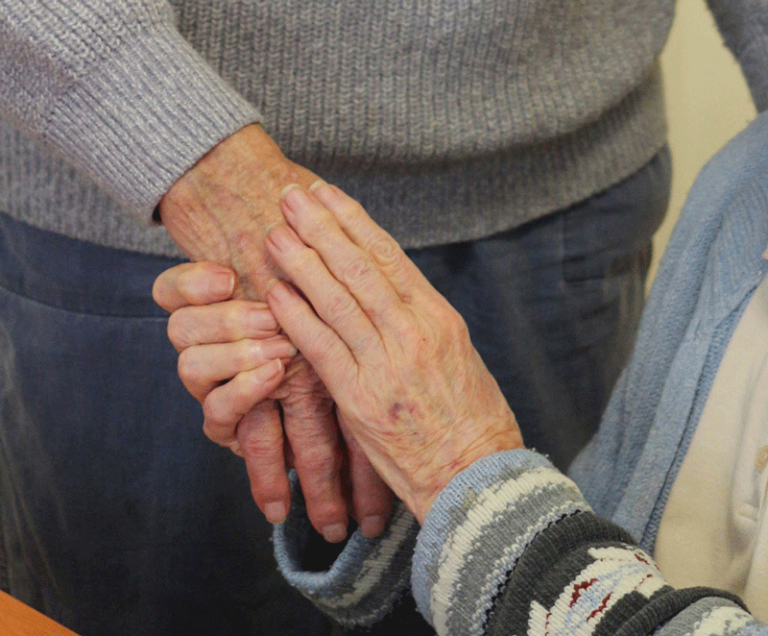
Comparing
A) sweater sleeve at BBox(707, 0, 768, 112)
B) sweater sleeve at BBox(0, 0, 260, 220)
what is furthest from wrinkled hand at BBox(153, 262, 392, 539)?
sweater sleeve at BBox(707, 0, 768, 112)

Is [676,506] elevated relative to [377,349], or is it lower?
lower

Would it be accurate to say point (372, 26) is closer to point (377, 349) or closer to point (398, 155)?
point (398, 155)

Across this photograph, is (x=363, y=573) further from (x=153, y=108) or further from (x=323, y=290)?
(x=153, y=108)

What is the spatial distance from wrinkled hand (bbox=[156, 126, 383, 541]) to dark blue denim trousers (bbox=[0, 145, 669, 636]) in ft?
0.65

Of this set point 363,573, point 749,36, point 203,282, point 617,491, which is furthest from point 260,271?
point 749,36

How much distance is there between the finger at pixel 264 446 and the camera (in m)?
0.78

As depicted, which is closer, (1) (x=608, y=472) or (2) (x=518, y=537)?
(2) (x=518, y=537)

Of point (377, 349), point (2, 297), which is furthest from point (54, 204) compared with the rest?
point (377, 349)

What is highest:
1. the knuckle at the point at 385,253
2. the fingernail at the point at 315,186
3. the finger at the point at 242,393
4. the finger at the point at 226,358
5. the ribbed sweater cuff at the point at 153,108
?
the ribbed sweater cuff at the point at 153,108

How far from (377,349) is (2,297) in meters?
0.58

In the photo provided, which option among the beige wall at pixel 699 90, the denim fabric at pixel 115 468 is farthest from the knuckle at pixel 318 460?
the beige wall at pixel 699 90

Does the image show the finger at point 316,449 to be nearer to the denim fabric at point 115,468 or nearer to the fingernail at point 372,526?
the fingernail at point 372,526

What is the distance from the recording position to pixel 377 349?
69cm

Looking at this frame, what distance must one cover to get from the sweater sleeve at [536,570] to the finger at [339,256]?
0.56 feet
